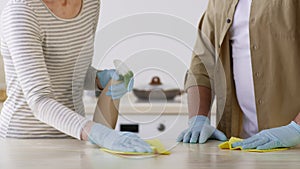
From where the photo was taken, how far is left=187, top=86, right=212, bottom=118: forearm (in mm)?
1537

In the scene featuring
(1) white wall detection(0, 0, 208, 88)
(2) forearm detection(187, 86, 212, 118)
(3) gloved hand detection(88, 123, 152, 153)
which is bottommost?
(3) gloved hand detection(88, 123, 152, 153)

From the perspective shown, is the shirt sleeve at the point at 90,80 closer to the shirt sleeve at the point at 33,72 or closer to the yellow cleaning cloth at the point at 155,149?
the shirt sleeve at the point at 33,72

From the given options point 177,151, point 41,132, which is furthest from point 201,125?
point 41,132

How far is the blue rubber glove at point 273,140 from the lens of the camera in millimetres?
1324

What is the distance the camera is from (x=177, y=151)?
1302mm

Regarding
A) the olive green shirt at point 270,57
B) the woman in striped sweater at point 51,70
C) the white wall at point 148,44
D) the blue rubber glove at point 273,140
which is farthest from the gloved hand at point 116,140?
the olive green shirt at point 270,57

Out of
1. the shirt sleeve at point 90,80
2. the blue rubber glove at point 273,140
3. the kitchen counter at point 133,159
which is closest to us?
the kitchen counter at point 133,159

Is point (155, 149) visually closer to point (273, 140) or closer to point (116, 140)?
point (116, 140)

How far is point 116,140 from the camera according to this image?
1.25m

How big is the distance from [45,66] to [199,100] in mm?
499

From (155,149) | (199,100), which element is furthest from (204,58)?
(155,149)

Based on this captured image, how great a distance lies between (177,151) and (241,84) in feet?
1.59

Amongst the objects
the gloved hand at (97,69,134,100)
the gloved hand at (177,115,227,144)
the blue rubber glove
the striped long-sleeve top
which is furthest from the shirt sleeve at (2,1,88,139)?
the blue rubber glove

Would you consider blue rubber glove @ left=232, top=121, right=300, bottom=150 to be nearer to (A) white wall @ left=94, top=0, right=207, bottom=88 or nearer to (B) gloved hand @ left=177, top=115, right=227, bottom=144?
(B) gloved hand @ left=177, top=115, right=227, bottom=144
